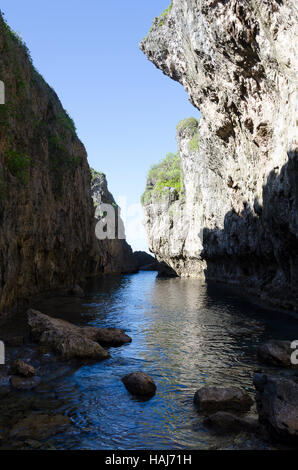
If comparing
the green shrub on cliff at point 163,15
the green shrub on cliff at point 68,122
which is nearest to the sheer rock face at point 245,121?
the green shrub on cliff at point 163,15

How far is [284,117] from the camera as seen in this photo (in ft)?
82.2

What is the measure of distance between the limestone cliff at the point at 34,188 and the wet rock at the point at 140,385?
38.0ft

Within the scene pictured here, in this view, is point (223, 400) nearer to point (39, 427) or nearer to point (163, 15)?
point (39, 427)

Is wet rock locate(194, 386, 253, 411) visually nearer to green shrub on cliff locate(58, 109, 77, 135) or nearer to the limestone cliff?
the limestone cliff

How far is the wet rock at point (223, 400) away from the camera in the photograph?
386 inches

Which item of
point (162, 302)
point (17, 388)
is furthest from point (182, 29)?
point (17, 388)

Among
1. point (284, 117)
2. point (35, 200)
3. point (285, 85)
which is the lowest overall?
point (35, 200)

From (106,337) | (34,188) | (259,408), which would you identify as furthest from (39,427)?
(34,188)

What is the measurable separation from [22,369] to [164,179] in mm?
73781

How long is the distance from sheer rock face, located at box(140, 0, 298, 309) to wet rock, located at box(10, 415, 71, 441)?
18.5 meters

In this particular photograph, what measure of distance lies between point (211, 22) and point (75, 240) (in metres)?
26.4

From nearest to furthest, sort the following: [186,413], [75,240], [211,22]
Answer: [186,413]
[211,22]
[75,240]

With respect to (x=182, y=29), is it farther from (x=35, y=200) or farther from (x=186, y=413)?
(x=186, y=413)

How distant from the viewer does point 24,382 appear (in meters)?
11.5
